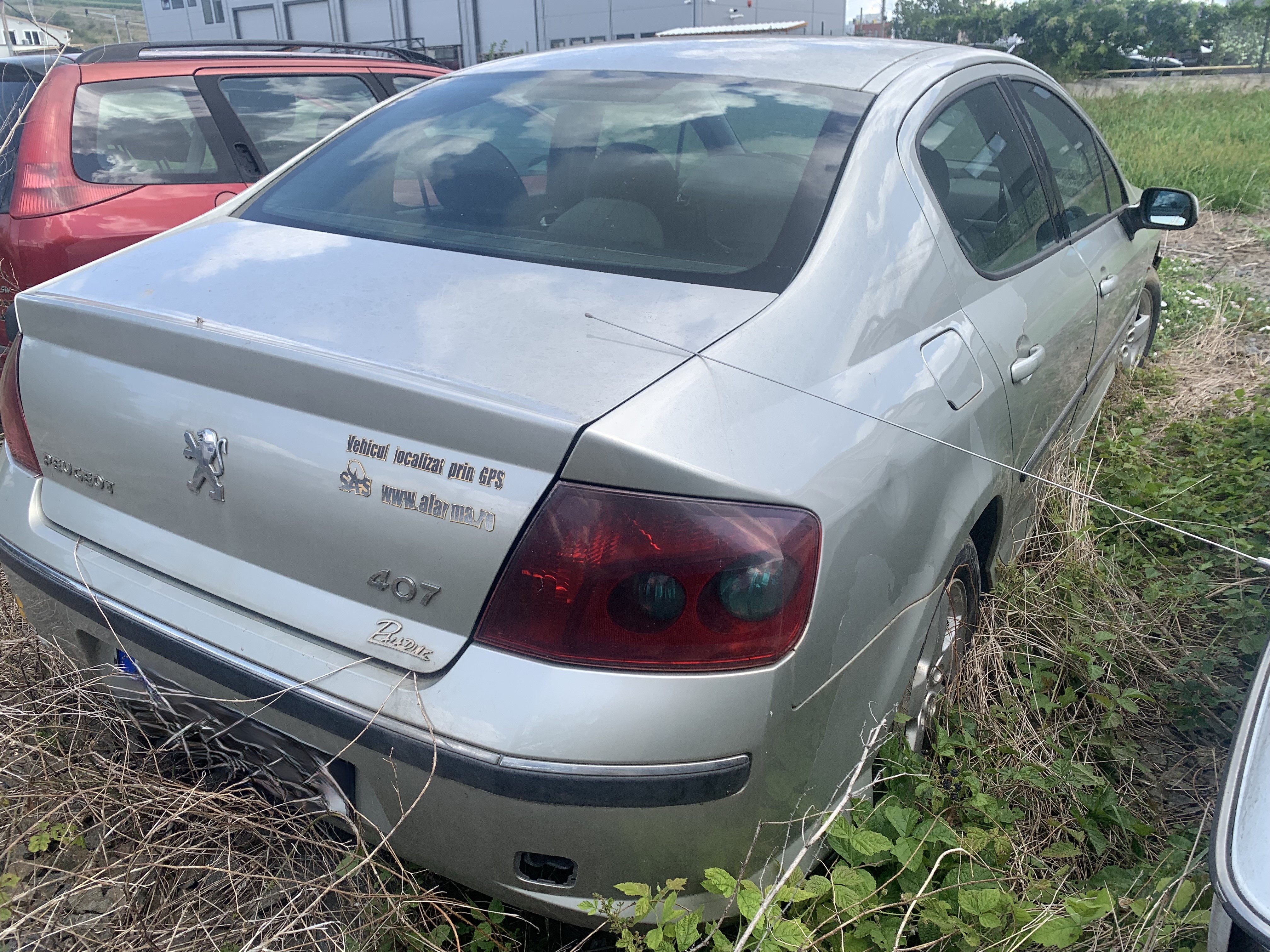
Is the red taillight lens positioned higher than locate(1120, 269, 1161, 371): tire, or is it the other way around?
the red taillight lens

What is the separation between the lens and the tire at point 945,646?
79.1 inches

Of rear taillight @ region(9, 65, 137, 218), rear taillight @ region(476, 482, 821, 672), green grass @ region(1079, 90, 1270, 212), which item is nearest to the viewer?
rear taillight @ region(476, 482, 821, 672)

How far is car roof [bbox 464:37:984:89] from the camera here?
7.45ft

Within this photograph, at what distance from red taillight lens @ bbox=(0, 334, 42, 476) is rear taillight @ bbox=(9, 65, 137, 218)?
1.97 metres

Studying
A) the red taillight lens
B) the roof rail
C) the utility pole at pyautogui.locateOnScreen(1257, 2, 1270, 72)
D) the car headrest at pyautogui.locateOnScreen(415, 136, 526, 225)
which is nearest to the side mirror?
the car headrest at pyautogui.locateOnScreen(415, 136, 526, 225)

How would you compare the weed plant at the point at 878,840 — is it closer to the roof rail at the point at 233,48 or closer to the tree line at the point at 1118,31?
the roof rail at the point at 233,48

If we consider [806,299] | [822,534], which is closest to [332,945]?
[822,534]

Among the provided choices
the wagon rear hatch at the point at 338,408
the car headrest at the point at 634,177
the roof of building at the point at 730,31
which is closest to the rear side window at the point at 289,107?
the roof of building at the point at 730,31

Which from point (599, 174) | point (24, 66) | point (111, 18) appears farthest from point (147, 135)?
point (599, 174)

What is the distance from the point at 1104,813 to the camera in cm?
205

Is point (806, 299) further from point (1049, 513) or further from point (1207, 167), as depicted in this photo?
point (1207, 167)

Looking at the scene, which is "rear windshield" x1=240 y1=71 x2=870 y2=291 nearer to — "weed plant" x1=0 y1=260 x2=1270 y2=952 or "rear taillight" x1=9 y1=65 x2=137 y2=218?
"weed plant" x1=0 y1=260 x2=1270 y2=952

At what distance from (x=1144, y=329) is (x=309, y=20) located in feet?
138

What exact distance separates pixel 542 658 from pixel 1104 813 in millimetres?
1420
